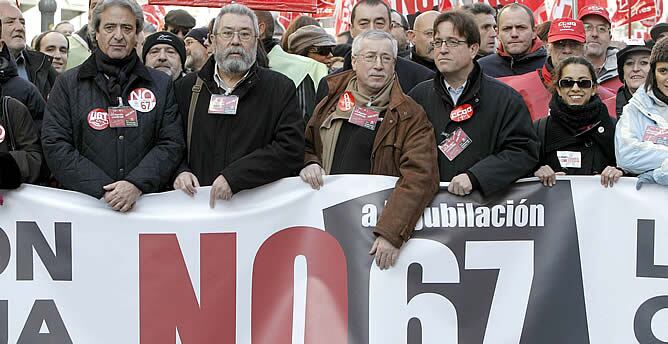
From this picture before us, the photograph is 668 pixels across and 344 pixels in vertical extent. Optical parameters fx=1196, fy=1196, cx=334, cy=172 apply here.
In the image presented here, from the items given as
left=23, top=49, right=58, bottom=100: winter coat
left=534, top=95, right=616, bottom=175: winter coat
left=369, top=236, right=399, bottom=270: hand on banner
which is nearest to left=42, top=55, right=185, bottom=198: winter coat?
left=369, top=236, right=399, bottom=270: hand on banner

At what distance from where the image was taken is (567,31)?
26.6 ft

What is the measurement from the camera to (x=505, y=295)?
629cm

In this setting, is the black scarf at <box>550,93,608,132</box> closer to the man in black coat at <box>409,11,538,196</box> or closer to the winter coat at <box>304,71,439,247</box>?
the man in black coat at <box>409,11,538,196</box>

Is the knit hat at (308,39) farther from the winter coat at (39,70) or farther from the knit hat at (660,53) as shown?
the knit hat at (660,53)

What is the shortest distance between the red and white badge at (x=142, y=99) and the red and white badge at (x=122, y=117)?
0.04m

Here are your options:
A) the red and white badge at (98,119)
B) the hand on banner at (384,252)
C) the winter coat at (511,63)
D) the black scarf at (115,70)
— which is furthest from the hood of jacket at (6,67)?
the winter coat at (511,63)

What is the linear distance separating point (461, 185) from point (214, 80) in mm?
1453

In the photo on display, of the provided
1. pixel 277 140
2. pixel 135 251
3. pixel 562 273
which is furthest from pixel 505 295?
pixel 135 251

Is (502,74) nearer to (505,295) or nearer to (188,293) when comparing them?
(505,295)

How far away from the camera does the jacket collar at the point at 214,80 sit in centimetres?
639

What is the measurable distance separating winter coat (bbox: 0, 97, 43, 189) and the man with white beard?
75cm

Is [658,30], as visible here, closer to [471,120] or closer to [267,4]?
[267,4]

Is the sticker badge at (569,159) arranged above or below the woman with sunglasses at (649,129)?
below

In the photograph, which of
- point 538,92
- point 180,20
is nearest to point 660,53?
point 538,92
